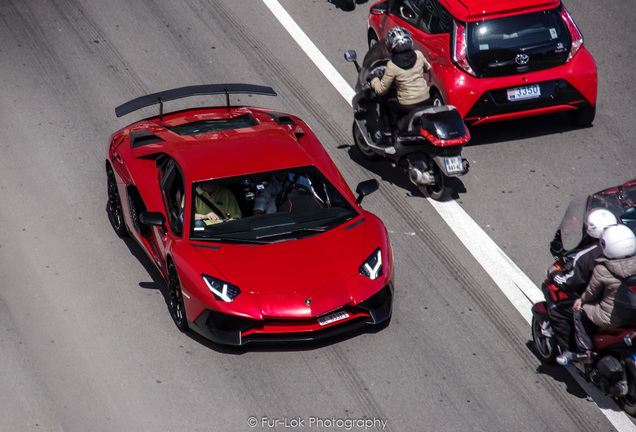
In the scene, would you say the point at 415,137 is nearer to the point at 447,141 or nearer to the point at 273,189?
the point at 447,141

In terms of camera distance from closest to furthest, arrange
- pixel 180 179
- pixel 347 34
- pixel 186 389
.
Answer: pixel 186 389 → pixel 180 179 → pixel 347 34

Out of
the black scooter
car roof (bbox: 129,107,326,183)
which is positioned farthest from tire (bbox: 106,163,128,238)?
the black scooter

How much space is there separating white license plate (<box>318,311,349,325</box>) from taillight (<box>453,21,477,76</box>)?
4.63 metres

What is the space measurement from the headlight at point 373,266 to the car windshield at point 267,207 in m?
0.55

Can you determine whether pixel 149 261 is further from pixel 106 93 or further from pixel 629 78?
pixel 629 78

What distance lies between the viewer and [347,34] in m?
14.8

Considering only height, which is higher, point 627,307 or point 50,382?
point 627,307

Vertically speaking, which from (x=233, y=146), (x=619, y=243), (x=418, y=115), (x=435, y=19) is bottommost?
(x=418, y=115)

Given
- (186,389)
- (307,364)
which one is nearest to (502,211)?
(307,364)

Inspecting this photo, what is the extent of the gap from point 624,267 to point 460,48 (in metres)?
5.25

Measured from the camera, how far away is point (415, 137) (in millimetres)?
10859

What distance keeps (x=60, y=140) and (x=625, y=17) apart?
30.5ft

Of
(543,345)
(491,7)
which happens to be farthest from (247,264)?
(491,7)

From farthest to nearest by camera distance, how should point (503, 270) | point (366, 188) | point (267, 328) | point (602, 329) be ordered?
point (503, 270)
point (366, 188)
point (267, 328)
point (602, 329)
